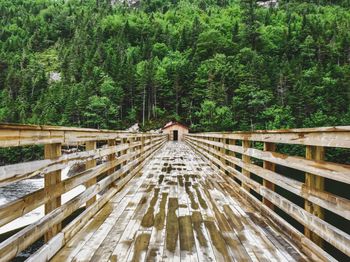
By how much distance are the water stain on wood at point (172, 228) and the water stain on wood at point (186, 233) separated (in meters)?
0.06

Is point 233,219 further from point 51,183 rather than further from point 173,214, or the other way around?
point 51,183

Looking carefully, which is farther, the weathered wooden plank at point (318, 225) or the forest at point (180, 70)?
the forest at point (180, 70)

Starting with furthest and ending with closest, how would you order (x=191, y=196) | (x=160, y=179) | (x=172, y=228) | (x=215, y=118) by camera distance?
(x=215, y=118) → (x=160, y=179) → (x=191, y=196) → (x=172, y=228)

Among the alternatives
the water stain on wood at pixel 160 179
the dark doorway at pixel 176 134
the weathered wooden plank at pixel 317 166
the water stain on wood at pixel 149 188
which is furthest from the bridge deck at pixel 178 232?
the dark doorway at pixel 176 134

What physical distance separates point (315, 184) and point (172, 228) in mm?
1725

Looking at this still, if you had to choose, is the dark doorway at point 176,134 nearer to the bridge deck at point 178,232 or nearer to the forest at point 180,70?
the forest at point 180,70

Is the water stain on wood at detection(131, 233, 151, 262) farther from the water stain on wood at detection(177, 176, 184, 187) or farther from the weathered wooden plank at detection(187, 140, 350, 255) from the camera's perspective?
the water stain on wood at detection(177, 176, 184, 187)

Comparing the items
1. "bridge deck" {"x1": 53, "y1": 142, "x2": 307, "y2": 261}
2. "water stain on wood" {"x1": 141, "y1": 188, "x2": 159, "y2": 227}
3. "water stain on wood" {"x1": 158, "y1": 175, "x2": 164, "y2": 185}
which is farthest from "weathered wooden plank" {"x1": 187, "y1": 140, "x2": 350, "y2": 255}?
Answer: "water stain on wood" {"x1": 158, "y1": 175, "x2": 164, "y2": 185}

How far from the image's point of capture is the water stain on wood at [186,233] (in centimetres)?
314

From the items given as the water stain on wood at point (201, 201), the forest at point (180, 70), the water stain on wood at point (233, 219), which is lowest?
the water stain on wood at point (233, 219)

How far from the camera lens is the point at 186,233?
11.6 ft

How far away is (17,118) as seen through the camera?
7019 cm

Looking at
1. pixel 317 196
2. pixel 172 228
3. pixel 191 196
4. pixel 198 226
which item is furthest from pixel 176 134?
pixel 317 196

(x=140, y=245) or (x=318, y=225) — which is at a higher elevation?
(x=318, y=225)
